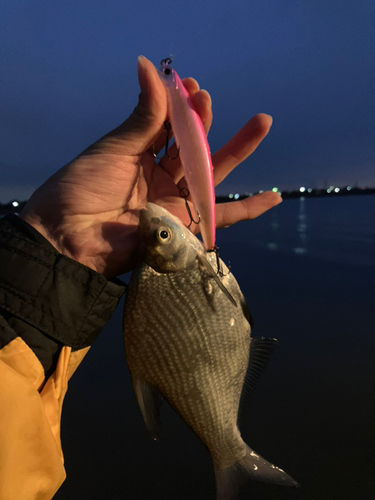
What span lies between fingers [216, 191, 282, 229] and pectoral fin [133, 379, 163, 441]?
4.70 feet

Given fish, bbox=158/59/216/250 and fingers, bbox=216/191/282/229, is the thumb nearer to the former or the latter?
fish, bbox=158/59/216/250

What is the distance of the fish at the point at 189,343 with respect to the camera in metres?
1.63

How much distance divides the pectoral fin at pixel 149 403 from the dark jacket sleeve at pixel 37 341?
0.42m

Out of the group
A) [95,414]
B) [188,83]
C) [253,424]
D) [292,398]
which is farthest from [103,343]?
[188,83]

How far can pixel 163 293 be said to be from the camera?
1665 mm

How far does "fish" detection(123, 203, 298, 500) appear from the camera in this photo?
163 centimetres

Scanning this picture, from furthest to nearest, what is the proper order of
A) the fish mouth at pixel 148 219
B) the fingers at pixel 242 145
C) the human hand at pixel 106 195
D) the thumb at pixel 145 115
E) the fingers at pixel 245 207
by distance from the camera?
the fingers at pixel 245 207, the fingers at pixel 242 145, the human hand at pixel 106 195, the fish mouth at pixel 148 219, the thumb at pixel 145 115

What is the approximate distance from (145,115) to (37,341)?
148cm

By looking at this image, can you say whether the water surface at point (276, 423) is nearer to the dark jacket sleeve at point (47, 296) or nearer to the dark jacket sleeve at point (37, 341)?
the dark jacket sleeve at point (37, 341)

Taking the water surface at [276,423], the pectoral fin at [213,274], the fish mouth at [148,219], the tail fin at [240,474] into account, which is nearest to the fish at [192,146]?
the pectoral fin at [213,274]

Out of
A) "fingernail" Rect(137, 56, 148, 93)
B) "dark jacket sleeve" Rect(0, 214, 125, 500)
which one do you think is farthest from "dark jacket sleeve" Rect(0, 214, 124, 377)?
"fingernail" Rect(137, 56, 148, 93)

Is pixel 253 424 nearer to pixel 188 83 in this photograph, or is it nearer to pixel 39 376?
pixel 39 376

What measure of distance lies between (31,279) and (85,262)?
1.32 feet

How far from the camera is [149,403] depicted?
1622mm
